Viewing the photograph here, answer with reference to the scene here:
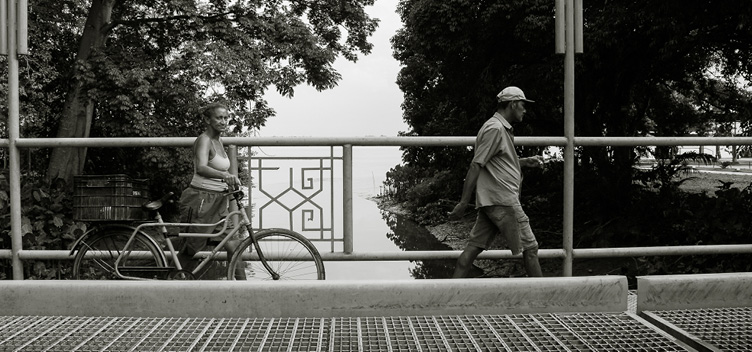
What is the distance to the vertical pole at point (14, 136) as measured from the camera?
18.2 feet

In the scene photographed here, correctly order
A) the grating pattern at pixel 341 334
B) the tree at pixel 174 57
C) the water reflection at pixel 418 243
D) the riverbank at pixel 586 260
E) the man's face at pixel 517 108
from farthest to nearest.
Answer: the water reflection at pixel 418 243 → the tree at pixel 174 57 → the riverbank at pixel 586 260 → the man's face at pixel 517 108 → the grating pattern at pixel 341 334

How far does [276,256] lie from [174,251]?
76 cm

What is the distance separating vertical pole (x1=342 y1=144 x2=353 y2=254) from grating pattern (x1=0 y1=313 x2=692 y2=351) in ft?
7.15

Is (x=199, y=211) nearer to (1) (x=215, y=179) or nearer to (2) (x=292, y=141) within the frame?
(1) (x=215, y=179)

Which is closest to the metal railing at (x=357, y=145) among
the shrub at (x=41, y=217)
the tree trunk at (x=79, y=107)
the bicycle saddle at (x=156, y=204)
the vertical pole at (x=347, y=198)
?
the vertical pole at (x=347, y=198)

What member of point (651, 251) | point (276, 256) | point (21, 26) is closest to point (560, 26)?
point (651, 251)

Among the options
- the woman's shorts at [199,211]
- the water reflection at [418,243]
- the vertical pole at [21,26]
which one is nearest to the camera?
the vertical pole at [21,26]

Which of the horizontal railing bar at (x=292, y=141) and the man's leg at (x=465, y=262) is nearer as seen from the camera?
the man's leg at (x=465, y=262)

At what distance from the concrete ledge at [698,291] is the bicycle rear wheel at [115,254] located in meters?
3.69

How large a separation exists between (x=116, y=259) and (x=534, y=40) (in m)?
17.7

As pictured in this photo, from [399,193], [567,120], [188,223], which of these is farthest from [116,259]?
[399,193]

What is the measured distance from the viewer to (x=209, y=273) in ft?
19.7

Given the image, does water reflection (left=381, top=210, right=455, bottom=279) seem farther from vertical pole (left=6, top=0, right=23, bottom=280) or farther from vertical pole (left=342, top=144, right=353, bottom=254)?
vertical pole (left=6, top=0, right=23, bottom=280)

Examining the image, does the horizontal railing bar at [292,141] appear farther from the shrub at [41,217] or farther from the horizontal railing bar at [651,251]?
the shrub at [41,217]
